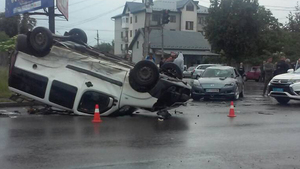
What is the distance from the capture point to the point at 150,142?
7840 millimetres

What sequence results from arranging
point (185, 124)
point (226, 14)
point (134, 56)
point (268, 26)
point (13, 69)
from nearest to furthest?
point (185, 124)
point (13, 69)
point (226, 14)
point (268, 26)
point (134, 56)

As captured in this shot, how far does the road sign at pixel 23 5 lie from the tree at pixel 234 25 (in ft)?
66.8

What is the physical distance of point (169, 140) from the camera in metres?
8.05

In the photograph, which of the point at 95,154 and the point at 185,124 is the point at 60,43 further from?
the point at 95,154

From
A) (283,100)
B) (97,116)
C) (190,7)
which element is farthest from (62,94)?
(190,7)

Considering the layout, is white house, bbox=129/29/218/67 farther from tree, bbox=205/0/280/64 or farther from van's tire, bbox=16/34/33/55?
van's tire, bbox=16/34/33/55

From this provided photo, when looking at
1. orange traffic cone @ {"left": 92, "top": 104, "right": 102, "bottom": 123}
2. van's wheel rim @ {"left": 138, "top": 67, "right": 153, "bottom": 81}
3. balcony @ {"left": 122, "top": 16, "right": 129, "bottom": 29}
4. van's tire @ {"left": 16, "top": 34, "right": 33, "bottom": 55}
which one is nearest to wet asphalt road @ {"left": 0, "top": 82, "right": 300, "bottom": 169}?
orange traffic cone @ {"left": 92, "top": 104, "right": 102, "bottom": 123}

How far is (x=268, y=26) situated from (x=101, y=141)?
158 ft

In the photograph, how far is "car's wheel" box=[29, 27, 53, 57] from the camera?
34.9 ft

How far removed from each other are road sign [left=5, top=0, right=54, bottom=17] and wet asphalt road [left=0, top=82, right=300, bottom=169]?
667 inches

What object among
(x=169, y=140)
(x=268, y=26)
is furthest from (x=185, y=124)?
(x=268, y=26)

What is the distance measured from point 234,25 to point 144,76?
33.3 meters

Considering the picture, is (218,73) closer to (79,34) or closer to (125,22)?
(79,34)

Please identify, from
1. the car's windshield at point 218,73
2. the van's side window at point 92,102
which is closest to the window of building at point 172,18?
the car's windshield at point 218,73
